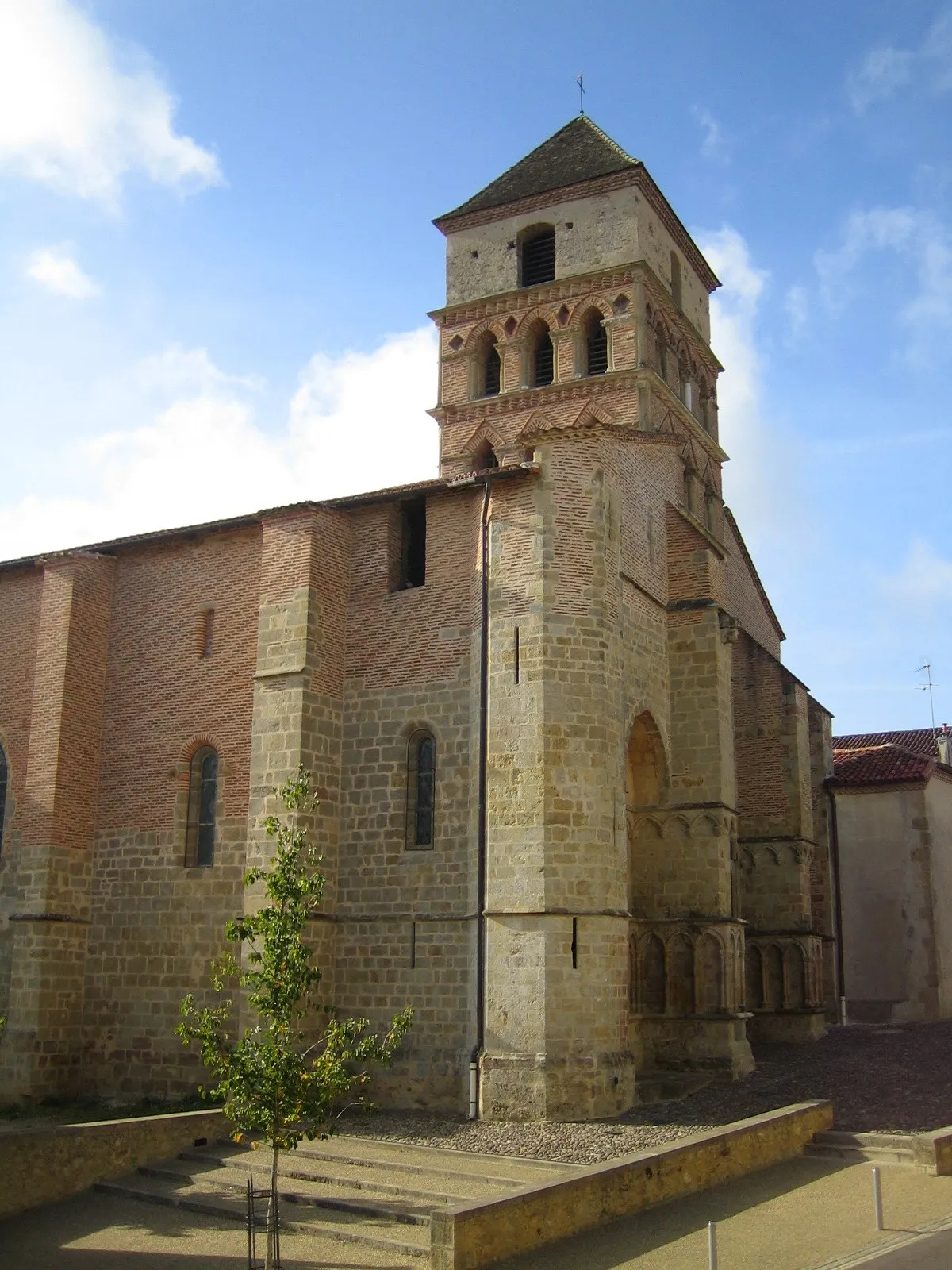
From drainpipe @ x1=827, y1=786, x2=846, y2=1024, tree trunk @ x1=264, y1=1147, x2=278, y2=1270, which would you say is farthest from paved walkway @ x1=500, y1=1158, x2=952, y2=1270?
drainpipe @ x1=827, y1=786, x2=846, y2=1024

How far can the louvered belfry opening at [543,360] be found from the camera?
27.3 meters

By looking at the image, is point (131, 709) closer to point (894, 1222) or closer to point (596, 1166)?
point (596, 1166)

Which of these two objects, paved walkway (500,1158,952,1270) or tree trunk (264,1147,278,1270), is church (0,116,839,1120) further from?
tree trunk (264,1147,278,1270)

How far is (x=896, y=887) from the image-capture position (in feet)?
85.8

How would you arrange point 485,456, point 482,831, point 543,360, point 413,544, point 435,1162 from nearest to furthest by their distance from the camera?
point 435,1162, point 482,831, point 413,544, point 485,456, point 543,360

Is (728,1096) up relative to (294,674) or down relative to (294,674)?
down

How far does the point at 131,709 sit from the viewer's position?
20.4 m

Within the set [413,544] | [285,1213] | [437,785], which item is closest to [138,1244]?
[285,1213]

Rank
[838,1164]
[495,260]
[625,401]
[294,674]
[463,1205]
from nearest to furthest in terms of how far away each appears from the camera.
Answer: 1. [463,1205]
2. [838,1164]
3. [294,674]
4. [625,401]
5. [495,260]

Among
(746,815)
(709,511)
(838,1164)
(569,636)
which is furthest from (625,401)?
(838,1164)

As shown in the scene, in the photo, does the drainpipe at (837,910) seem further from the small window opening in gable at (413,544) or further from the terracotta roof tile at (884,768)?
the small window opening in gable at (413,544)

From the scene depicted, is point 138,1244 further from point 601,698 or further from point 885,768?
point 885,768

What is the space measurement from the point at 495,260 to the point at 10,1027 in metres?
19.1

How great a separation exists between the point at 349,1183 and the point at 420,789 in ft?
19.2
